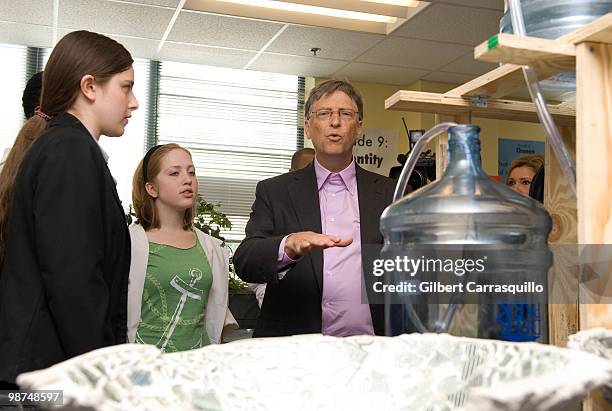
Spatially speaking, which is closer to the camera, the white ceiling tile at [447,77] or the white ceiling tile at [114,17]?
the white ceiling tile at [114,17]

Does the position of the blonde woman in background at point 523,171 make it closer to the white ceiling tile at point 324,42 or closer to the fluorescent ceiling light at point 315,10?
the fluorescent ceiling light at point 315,10

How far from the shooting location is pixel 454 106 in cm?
109

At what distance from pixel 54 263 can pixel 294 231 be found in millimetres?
711

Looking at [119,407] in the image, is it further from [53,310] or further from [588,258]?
[53,310]

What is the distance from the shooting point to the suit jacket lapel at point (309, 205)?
177cm

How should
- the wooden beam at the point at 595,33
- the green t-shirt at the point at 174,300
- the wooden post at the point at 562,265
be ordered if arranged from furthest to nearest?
1. the green t-shirt at the point at 174,300
2. the wooden post at the point at 562,265
3. the wooden beam at the point at 595,33

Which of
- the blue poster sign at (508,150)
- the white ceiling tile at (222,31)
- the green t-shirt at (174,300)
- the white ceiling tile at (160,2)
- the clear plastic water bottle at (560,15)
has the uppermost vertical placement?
the white ceiling tile at (160,2)

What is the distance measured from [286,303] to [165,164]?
3.31ft

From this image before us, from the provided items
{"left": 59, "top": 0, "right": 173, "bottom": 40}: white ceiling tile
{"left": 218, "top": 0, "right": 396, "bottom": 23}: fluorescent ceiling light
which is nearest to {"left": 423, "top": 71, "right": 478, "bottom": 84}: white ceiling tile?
{"left": 218, "top": 0, "right": 396, "bottom": 23}: fluorescent ceiling light

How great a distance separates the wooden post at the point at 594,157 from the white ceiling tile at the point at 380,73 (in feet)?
15.3

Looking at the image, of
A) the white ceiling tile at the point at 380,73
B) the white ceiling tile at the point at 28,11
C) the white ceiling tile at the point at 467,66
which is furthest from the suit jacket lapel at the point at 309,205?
the white ceiling tile at the point at 380,73

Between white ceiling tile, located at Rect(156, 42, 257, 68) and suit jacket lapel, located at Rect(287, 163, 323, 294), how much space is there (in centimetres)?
349

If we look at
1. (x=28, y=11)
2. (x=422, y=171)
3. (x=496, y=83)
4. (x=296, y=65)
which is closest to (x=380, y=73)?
(x=296, y=65)

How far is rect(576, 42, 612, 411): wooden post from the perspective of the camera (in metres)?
0.75
